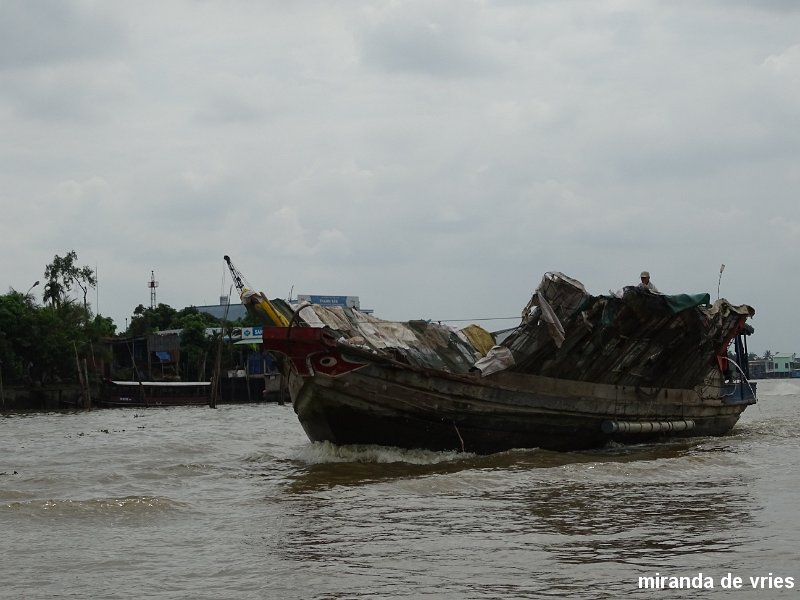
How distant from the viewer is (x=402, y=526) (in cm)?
864

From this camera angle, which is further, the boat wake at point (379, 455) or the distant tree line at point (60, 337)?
the distant tree line at point (60, 337)

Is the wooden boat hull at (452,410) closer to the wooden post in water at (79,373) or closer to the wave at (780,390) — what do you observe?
the wooden post in water at (79,373)

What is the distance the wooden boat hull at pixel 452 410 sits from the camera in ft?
45.0

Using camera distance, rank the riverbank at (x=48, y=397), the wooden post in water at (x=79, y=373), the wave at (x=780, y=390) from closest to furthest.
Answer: the wooden post in water at (x=79, y=373) → the riverbank at (x=48, y=397) → the wave at (x=780, y=390)

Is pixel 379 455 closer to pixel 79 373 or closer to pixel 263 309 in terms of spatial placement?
pixel 263 309

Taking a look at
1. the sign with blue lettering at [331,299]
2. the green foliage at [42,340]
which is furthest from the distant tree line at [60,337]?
the sign with blue lettering at [331,299]

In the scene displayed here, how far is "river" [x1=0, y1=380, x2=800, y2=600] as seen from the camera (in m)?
6.54

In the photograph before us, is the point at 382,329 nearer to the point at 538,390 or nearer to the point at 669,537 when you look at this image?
the point at 538,390

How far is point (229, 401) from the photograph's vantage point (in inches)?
2655

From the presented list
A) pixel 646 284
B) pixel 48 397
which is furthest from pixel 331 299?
pixel 646 284

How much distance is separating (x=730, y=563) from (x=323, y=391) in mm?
7705

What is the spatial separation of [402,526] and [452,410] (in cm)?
557

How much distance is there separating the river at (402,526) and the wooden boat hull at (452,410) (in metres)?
0.35

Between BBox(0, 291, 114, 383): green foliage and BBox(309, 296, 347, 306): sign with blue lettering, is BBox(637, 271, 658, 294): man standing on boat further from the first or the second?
BBox(309, 296, 347, 306): sign with blue lettering
